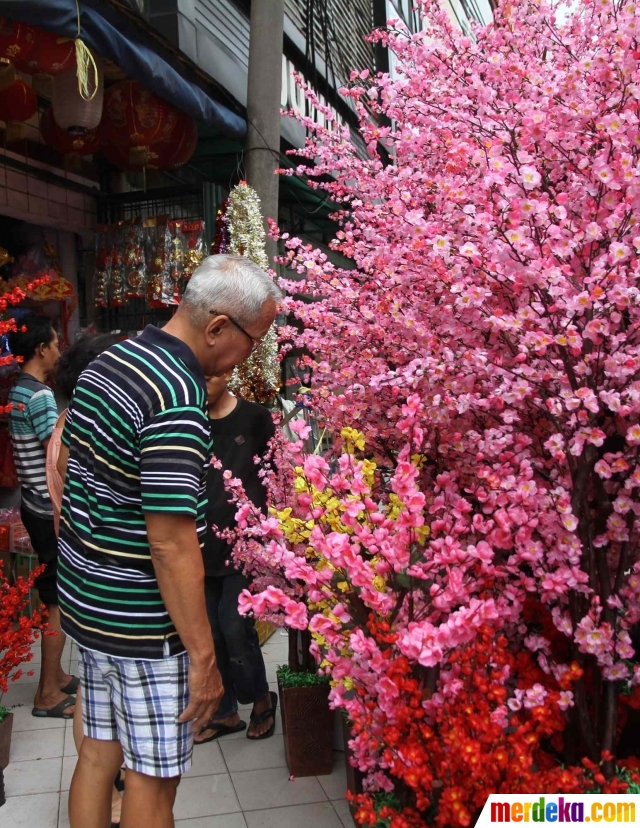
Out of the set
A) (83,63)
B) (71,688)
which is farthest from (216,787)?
(83,63)

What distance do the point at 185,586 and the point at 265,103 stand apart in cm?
500

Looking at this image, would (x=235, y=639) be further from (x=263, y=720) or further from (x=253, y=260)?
(x=253, y=260)

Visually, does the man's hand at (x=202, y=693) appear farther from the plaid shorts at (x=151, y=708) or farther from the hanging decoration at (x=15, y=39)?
the hanging decoration at (x=15, y=39)

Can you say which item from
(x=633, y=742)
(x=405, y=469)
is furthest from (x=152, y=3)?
(x=633, y=742)

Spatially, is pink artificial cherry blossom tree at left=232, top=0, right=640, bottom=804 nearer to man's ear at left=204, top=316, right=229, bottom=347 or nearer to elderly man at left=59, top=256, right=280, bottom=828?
elderly man at left=59, top=256, right=280, bottom=828

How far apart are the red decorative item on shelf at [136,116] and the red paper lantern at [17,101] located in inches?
20.9

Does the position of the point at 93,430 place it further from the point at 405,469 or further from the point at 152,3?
the point at 152,3

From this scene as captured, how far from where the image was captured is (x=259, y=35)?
5867 millimetres

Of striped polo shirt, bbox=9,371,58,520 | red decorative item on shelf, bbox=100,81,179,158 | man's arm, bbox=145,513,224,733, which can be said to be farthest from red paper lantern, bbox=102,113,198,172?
man's arm, bbox=145,513,224,733

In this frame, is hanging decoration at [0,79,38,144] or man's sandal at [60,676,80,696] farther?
hanging decoration at [0,79,38,144]

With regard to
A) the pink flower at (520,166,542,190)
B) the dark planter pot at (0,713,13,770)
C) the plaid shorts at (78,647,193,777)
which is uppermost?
the pink flower at (520,166,542,190)

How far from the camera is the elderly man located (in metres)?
2.01

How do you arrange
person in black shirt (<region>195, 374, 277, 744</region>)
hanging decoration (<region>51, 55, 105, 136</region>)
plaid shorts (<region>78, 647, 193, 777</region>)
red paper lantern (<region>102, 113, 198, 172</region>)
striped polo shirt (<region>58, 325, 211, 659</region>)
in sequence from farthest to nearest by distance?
→ 1. red paper lantern (<region>102, 113, 198, 172</region>)
2. hanging decoration (<region>51, 55, 105, 136</region>)
3. person in black shirt (<region>195, 374, 277, 744</region>)
4. plaid shorts (<region>78, 647, 193, 777</region>)
5. striped polo shirt (<region>58, 325, 211, 659</region>)

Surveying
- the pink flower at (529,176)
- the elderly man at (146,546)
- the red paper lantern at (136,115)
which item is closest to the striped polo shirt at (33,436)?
the elderly man at (146,546)
